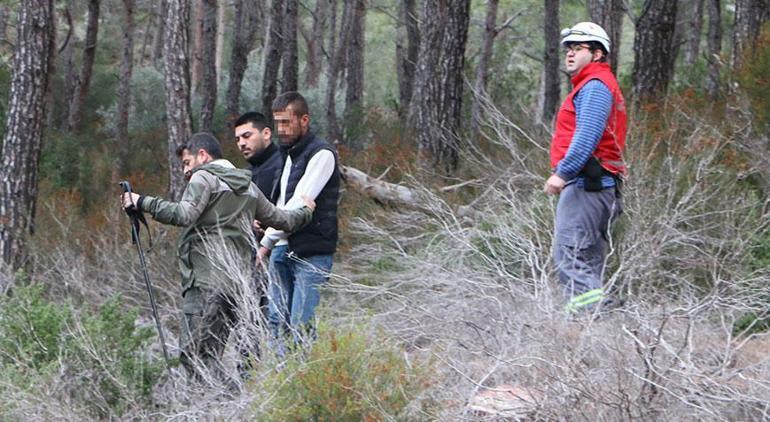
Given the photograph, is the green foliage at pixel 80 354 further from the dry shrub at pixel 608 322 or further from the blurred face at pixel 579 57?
the blurred face at pixel 579 57

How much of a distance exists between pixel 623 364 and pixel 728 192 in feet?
11.6

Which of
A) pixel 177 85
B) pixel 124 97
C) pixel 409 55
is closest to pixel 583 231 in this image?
pixel 177 85

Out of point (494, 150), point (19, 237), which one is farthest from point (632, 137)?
point (19, 237)

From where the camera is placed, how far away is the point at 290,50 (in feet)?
65.4

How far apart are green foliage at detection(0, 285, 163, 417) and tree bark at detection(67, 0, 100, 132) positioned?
46.4 ft

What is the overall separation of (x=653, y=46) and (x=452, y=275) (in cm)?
752

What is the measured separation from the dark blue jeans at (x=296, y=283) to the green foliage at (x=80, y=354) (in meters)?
0.80

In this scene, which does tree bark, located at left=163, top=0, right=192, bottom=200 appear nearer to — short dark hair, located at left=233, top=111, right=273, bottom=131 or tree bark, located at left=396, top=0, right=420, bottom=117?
short dark hair, located at left=233, top=111, right=273, bottom=131

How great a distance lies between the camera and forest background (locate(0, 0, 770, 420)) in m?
5.02

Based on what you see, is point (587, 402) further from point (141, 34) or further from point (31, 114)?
point (141, 34)

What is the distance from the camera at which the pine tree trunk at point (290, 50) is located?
19.9 meters

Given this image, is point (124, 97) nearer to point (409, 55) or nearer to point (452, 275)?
point (409, 55)

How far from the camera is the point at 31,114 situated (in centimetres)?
1216

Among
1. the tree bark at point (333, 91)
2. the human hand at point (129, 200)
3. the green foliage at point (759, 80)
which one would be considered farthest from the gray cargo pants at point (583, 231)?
the tree bark at point (333, 91)
